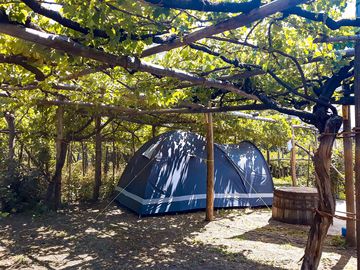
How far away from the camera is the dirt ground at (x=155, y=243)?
4.36 m

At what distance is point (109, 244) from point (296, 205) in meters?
3.62

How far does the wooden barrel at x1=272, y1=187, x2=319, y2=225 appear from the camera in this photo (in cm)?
650

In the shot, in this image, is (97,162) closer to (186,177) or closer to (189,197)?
(186,177)

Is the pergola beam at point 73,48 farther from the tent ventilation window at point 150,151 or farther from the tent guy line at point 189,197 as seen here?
the tent ventilation window at point 150,151

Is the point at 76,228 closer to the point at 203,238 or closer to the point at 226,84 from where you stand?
the point at 203,238

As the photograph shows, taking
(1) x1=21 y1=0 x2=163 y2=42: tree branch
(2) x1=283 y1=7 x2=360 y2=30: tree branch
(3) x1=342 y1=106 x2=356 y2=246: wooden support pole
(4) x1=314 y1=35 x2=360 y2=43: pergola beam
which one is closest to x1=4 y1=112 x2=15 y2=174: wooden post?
(1) x1=21 y1=0 x2=163 y2=42: tree branch

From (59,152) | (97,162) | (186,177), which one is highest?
(59,152)

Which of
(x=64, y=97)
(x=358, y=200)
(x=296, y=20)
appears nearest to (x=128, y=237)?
(x=64, y=97)

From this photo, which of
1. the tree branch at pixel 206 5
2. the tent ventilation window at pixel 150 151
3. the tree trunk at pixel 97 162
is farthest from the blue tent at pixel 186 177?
the tree branch at pixel 206 5

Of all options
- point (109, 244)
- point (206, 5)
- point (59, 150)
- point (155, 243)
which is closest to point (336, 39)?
point (206, 5)

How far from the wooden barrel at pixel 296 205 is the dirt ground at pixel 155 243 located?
0.72 ft

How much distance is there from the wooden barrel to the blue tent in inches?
60.3

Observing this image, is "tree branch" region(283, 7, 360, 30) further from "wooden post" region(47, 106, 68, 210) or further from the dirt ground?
"wooden post" region(47, 106, 68, 210)

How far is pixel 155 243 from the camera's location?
17.3ft
